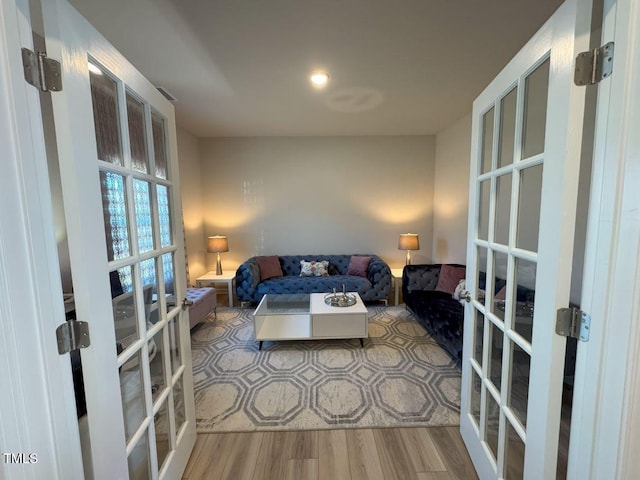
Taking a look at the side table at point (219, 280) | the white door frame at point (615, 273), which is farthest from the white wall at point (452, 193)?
the side table at point (219, 280)

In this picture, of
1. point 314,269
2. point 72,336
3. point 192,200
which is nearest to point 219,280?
point 192,200

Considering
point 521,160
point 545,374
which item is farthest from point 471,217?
point 545,374

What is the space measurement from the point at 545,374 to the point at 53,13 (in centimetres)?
172

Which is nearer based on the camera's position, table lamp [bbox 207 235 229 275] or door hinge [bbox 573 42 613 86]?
door hinge [bbox 573 42 613 86]

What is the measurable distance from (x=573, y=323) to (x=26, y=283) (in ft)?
4.77

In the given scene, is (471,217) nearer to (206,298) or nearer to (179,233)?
(179,233)

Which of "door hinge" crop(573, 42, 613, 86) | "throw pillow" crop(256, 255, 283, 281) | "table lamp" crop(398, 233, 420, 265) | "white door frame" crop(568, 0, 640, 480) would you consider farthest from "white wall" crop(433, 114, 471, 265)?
"door hinge" crop(573, 42, 613, 86)

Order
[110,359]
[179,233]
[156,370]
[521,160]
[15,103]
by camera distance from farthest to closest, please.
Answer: [179,233], [156,370], [521,160], [110,359], [15,103]

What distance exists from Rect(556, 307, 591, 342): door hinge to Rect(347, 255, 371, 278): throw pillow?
319cm

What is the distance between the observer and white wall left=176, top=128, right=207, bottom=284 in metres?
3.77

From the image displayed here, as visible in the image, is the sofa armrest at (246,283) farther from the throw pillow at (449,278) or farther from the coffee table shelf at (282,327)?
the throw pillow at (449,278)

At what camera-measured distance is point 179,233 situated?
4.59 feet

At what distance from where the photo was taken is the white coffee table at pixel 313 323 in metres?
2.58

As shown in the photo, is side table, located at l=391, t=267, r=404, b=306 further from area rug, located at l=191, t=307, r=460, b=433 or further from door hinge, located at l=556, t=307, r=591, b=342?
door hinge, located at l=556, t=307, r=591, b=342
